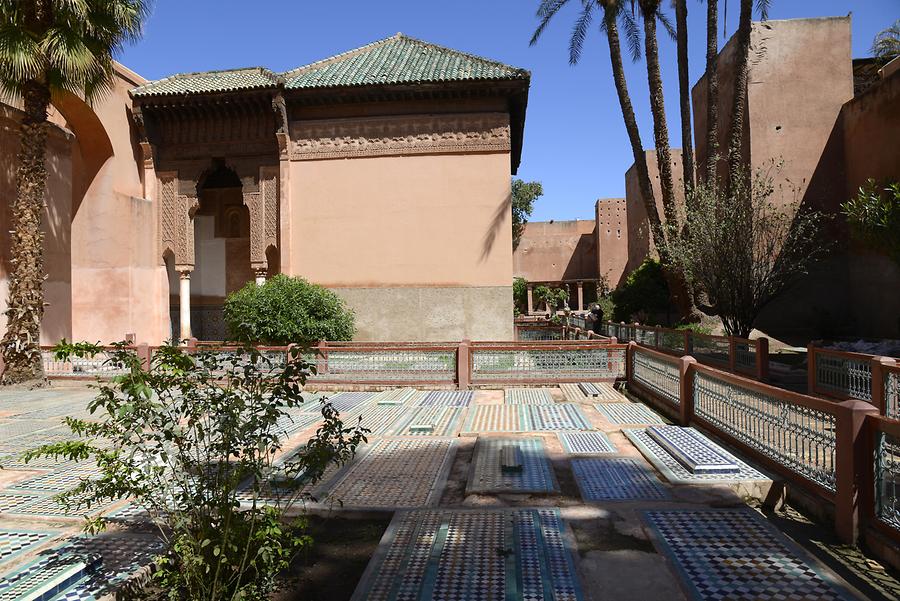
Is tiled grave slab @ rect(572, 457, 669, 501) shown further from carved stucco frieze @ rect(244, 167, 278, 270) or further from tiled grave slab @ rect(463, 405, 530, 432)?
carved stucco frieze @ rect(244, 167, 278, 270)

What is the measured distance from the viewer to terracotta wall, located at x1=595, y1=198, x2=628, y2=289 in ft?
109

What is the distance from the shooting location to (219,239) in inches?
714

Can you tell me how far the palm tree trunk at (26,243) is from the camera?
995cm

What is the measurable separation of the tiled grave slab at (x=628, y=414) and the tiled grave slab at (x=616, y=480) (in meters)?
1.77

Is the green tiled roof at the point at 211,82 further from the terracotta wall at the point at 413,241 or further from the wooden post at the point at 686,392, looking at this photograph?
the wooden post at the point at 686,392

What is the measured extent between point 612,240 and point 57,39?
29.4m

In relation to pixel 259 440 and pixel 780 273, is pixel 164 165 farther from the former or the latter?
pixel 780 273

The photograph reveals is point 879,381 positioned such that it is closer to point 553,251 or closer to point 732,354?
point 732,354

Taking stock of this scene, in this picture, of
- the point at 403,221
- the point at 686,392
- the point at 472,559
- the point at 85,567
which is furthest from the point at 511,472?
the point at 403,221

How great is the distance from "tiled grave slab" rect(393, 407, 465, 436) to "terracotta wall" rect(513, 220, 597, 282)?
30496mm

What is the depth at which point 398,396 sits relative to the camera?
889cm

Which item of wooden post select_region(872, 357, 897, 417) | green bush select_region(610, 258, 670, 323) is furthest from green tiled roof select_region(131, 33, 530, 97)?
wooden post select_region(872, 357, 897, 417)

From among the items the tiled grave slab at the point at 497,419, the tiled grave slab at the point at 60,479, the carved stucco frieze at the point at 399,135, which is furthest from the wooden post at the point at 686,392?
the carved stucco frieze at the point at 399,135

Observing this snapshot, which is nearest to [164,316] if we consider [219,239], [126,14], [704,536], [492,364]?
[219,239]
